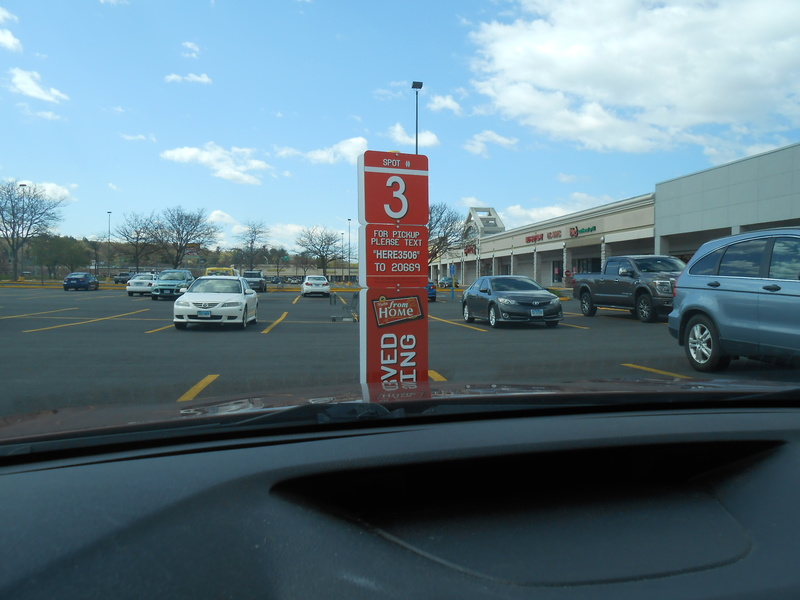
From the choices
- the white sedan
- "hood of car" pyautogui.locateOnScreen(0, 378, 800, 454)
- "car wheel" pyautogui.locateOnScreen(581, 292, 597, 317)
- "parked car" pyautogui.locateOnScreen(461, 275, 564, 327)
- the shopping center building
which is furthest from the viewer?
the shopping center building

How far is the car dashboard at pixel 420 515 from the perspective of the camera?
4.70 feet

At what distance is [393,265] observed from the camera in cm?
577

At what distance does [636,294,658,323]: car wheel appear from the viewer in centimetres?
1681

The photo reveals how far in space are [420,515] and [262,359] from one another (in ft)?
28.2

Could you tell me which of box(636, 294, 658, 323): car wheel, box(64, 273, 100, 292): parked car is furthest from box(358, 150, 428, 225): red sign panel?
box(64, 273, 100, 292): parked car

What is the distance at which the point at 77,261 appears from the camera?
273 feet

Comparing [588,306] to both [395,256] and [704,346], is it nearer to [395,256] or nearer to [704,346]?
[704,346]

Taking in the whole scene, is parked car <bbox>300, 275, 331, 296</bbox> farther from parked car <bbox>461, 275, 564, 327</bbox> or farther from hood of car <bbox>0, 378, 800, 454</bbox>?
hood of car <bbox>0, 378, 800, 454</bbox>

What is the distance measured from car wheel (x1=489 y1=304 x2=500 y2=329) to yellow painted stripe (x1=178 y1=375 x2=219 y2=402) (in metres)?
9.35

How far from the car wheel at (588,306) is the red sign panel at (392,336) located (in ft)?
51.5

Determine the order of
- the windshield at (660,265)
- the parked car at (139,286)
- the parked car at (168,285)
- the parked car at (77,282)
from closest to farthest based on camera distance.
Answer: the windshield at (660,265) < the parked car at (168,285) < the parked car at (139,286) < the parked car at (77,282)

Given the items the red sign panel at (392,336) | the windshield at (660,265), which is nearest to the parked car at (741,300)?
the red sign panel at (392,336)

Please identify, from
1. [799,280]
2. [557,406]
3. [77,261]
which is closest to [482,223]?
[77,261]

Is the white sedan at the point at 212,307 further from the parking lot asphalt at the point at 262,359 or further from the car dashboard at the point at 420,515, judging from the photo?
the car dashboard at the point at 420,515
